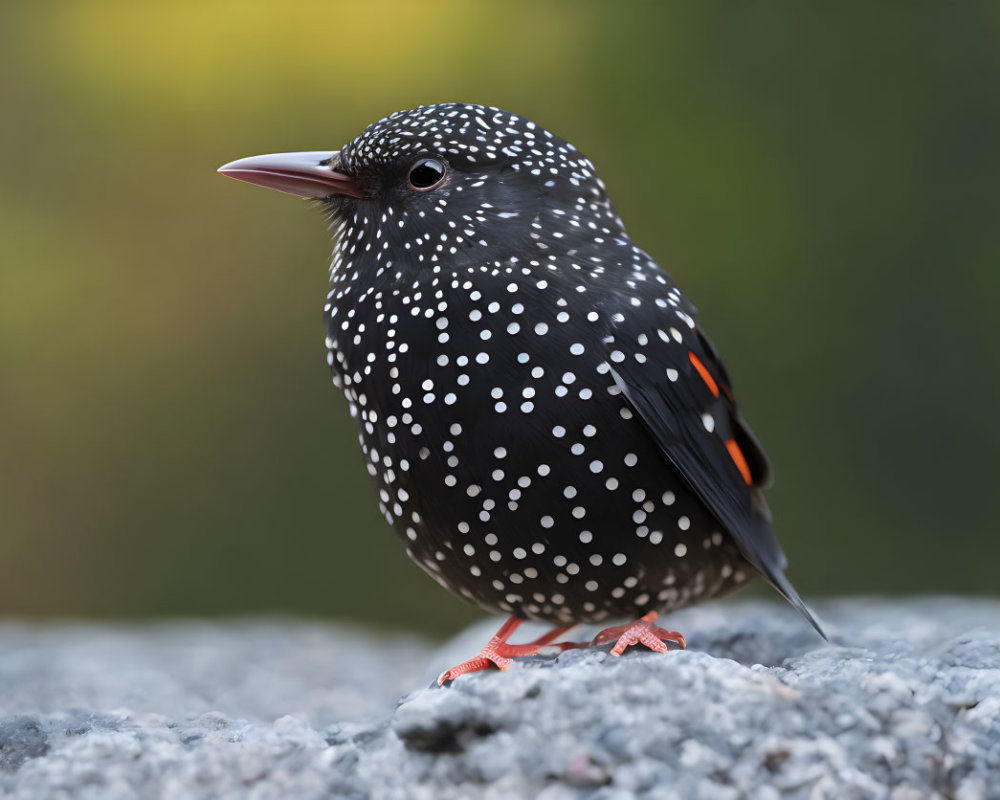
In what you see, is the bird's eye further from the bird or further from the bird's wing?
the bird's wing

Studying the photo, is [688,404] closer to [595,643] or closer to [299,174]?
[595,643]

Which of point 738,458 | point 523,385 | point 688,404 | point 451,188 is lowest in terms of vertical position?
point 738,458

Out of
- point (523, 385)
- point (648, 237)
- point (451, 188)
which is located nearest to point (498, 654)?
point (523, 385)

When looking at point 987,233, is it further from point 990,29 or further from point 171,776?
point 171,776

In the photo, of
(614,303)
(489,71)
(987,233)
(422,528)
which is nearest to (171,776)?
(422,528)

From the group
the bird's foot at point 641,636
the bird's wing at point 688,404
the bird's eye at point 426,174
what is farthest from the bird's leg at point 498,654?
the bird's eye at point 426,174

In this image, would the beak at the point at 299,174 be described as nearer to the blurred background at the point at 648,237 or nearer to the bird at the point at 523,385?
the bird at the point at 523,385

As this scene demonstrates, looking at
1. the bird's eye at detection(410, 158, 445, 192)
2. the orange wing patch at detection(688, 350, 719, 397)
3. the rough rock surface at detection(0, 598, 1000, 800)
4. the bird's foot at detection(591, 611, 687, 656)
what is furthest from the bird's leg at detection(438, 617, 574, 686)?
the bird's eye at detection(410, 158, 445, 192)
